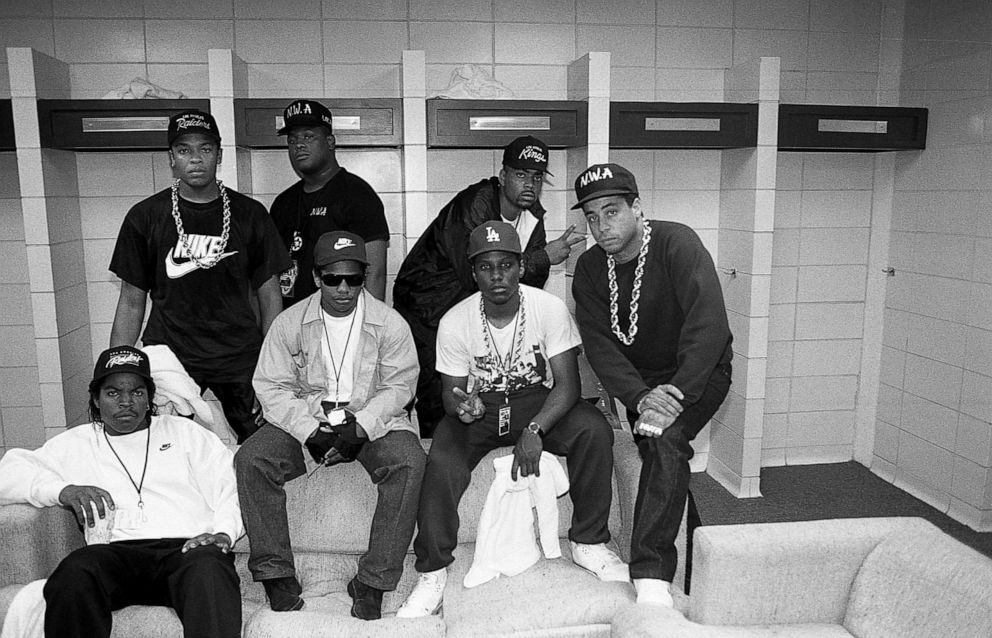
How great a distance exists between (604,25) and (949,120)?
189 cm

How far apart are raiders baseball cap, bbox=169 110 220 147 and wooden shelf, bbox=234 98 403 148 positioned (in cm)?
70

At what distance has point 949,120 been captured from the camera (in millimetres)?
4074

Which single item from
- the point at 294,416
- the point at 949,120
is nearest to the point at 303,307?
the point at 294,416

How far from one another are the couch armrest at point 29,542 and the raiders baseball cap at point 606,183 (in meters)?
2.05

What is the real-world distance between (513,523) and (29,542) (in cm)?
151

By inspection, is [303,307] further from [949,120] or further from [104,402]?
[949,120]

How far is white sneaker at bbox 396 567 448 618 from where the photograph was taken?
2480 mm

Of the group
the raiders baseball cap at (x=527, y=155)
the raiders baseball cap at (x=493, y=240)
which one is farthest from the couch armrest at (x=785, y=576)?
the raiders baseball cap at (x=527, y=155)

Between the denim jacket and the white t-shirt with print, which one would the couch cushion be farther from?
the denim jacket

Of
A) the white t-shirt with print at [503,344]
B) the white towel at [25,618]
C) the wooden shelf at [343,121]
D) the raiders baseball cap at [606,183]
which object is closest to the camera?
the white towel at [25,618]

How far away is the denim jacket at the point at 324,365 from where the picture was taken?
2.81m

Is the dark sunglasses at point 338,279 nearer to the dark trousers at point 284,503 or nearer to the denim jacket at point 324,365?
the denim jacket at point 324,365

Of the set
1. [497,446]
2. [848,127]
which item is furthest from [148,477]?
[848,127]

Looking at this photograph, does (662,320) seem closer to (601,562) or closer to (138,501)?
(601,562)
